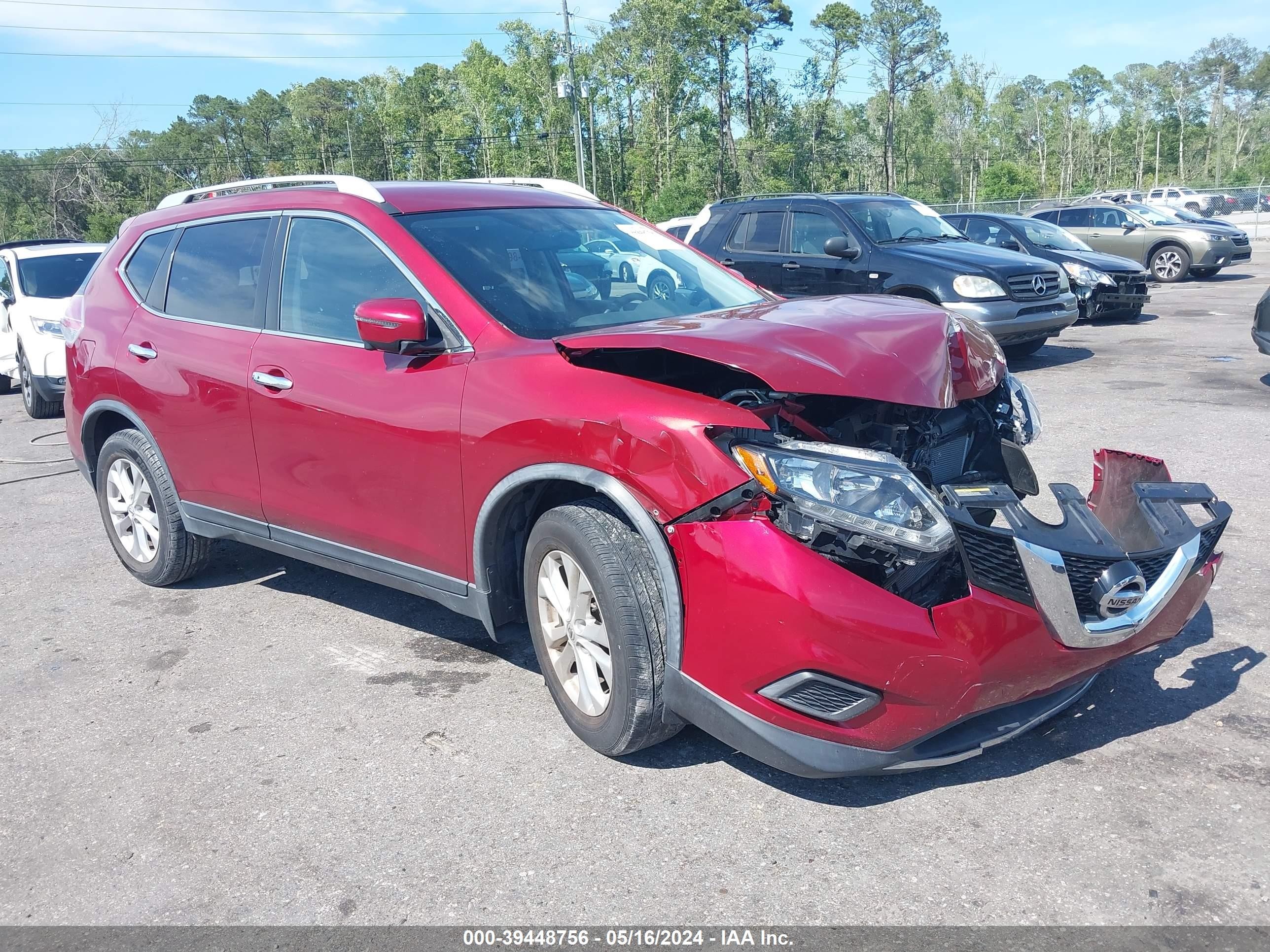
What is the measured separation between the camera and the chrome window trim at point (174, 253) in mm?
4582

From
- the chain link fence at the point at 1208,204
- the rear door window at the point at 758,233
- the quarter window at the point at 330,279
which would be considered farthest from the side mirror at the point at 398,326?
the chain link fence at the point at 1208,204

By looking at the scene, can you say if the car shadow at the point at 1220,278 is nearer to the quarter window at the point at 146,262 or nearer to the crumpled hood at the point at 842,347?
the crumpled hood at the point at 842,347

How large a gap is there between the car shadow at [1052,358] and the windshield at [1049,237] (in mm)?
2456

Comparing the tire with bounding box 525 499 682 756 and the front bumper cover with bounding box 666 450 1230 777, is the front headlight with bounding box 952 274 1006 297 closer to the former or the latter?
the front bumper cover with bounding box 666 450 1230 777

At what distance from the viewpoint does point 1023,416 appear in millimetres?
3951

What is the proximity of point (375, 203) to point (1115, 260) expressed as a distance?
13376 millimetres

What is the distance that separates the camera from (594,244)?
4395 millimetres

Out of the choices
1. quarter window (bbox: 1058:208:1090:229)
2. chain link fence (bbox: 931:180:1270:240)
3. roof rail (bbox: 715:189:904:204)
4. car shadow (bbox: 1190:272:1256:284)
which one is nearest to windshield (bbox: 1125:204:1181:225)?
quarter window (bbox: 1058:208:1090:229)

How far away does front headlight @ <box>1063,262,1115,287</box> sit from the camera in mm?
14281

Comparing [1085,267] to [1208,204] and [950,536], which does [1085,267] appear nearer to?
[950,536]

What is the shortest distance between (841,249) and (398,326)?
7.43 metres

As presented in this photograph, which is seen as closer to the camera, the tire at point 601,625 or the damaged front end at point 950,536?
the damaged front end at point 950,536

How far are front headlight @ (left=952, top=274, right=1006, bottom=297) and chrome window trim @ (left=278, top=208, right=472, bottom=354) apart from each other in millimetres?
7572

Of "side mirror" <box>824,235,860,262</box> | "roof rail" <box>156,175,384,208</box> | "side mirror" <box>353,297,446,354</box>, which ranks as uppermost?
"roof rail" <box>156,175,384,208</box>
